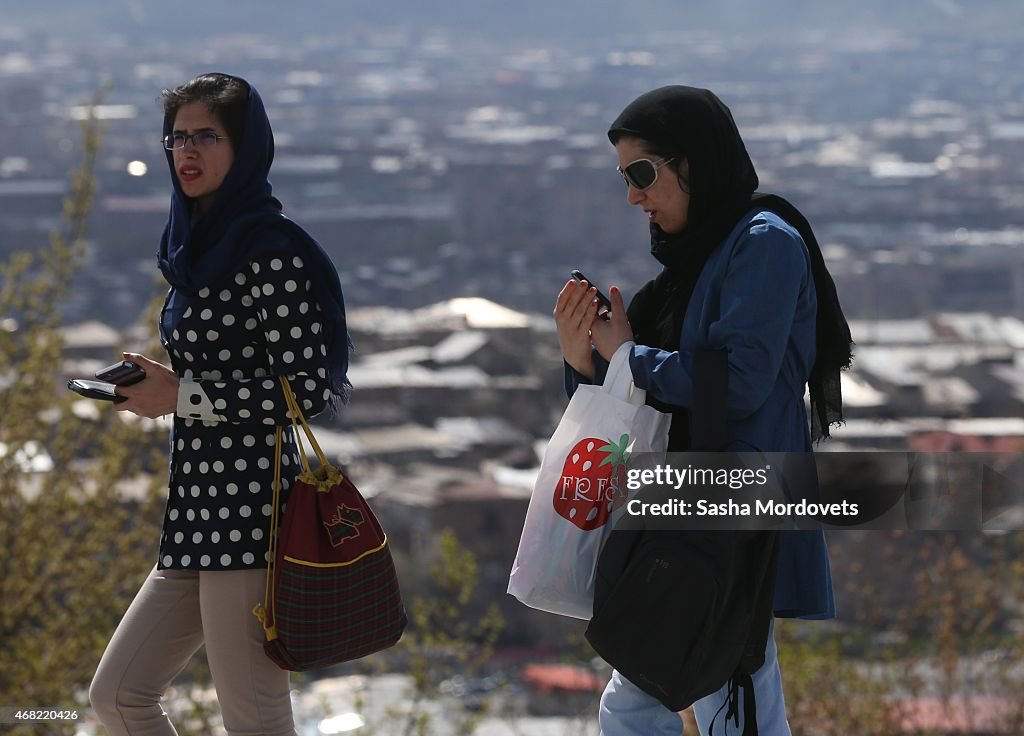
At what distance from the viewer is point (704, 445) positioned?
4.16 feet

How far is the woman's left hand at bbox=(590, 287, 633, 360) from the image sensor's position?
4.37 ft

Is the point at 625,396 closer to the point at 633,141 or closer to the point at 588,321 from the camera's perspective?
the point at 588,321

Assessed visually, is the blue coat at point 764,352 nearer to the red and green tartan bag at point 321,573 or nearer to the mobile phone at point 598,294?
the mobile phone at point 598,294

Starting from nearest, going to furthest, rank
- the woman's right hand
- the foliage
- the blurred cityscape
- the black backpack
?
the black backpack
the woman's right hand
the foliage
the blurred cityscape

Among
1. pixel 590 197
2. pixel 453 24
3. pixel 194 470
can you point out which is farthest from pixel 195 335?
pixel 453 24

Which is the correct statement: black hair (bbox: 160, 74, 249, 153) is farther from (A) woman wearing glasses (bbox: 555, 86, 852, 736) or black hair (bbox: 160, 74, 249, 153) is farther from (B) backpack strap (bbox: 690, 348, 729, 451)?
(B) backpack strap (bbox: 690, 348, 729, 451)

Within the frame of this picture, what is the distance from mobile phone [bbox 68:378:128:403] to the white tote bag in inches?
14.9

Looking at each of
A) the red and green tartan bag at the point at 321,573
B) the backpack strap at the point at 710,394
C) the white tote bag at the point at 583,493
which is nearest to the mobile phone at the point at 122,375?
the red and green tartan bag at the point at 321,573

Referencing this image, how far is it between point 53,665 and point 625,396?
6.98 ft

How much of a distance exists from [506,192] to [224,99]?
36.0 m

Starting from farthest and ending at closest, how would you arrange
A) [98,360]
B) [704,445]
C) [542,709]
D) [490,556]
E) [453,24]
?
[453,24] < [98,360] < [490,556] < [542,709] < [704,445]

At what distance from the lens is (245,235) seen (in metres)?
1.33

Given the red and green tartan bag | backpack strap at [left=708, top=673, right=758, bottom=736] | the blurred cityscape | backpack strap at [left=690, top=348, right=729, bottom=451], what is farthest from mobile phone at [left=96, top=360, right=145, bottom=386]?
the blurred cityscape

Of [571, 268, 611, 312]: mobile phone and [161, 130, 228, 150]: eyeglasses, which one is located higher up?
[161, 130, 228, 150]: eyeglasses
